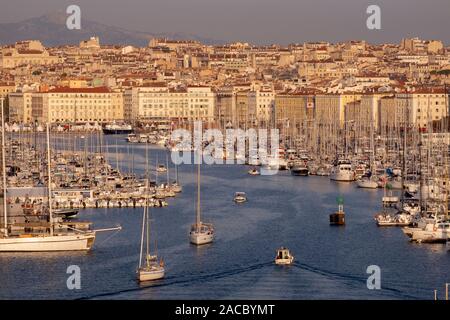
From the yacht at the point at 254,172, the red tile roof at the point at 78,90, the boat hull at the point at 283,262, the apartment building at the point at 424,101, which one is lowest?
the boat hull at the point at 283,262

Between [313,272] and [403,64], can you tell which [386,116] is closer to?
[313,272]

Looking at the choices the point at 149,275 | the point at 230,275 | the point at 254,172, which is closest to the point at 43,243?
the point at 149,275

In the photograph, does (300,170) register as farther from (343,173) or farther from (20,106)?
(20,106)

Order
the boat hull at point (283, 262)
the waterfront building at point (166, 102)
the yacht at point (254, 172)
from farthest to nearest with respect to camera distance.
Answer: the waterfront building at point (166, 102) < the yacht at point (254, 172) < the boat hull at point (283, 262)

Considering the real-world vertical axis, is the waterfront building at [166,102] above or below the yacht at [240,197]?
above

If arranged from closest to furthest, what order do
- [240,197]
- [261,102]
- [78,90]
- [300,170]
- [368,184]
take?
[240,197] < [368,184] < [300,170] < [261,102] < [78,90]

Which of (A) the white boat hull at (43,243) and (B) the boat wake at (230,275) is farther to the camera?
(A) the white boat hull at (43,243)

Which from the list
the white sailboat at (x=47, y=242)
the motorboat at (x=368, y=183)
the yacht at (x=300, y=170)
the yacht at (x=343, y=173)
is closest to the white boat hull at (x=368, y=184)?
the motorboat at (x=368, y=183)

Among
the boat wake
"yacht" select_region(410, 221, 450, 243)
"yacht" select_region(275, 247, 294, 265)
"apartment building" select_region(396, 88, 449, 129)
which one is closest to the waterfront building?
"apartment building" select_region(396, 88, 449, 129)

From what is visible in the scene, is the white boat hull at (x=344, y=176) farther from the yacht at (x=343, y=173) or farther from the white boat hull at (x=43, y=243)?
the white boat hull at (x=43, y=243)
